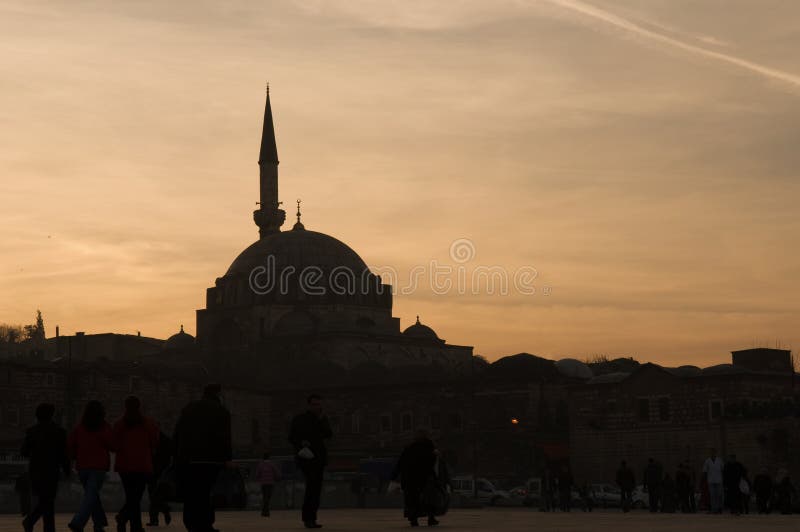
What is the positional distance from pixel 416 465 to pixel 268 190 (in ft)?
251

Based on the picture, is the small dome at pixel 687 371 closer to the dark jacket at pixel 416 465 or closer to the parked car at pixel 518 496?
the parked car at pixel 518 496

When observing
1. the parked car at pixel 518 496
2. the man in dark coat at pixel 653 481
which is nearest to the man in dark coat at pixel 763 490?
the man in dark coat at pixel 653 481

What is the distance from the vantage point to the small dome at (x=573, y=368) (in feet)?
267

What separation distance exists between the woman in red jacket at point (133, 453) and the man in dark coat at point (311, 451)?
2.36 m

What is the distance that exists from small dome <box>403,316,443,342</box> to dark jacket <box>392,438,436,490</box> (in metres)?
74.2

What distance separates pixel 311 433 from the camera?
16.6 meters

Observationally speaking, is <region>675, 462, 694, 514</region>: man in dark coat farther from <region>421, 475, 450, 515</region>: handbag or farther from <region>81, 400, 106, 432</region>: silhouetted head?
<region>81, 400, 106, 432</region>: silhouetted head

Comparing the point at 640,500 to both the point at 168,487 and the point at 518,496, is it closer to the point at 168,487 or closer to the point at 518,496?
the point at 518,496

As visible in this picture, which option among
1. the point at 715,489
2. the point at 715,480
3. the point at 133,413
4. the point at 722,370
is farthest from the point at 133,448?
the point at 722,370

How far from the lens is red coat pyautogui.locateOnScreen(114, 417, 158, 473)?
1427cm

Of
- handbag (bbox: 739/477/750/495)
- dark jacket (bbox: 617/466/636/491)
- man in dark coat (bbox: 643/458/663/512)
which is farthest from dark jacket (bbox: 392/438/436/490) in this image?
dark jacket (bbox: 617/466/636/491)

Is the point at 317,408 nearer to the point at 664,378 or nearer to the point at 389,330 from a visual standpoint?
the point at 664,378

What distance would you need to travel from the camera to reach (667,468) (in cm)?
6500

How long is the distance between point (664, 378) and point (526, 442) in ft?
29.1
